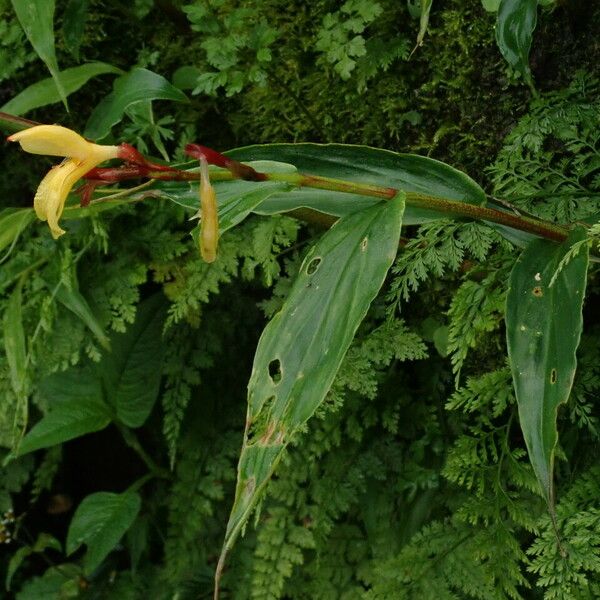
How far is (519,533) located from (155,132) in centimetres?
97

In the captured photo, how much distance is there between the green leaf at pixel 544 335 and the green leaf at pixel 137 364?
0.95 m

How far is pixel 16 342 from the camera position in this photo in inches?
59.2

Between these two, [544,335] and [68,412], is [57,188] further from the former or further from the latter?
[68,412]

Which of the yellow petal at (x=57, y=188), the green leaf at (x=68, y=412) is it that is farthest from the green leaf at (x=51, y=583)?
the yellow petal at (x=57, y=188)

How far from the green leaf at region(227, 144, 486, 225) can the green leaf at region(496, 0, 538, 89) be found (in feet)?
0.85

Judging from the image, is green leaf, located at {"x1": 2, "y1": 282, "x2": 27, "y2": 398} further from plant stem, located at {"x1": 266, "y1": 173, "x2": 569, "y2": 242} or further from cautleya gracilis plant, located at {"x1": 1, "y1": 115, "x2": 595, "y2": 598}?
plant stem, located at {"x1": 266, "y1": 173, "x2": 569, "y2": 242}

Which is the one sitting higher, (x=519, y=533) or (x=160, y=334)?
(x=160, y=334)

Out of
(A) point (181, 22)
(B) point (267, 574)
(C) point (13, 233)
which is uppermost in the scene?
(A) point (181, 22)

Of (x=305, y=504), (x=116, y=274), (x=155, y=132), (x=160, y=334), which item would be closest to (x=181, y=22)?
(x=155, y=132)

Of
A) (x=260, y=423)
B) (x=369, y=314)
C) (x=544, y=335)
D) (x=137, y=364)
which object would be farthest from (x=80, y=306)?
(x=544, y=335)

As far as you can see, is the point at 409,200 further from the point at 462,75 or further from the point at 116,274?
the point at 116,274

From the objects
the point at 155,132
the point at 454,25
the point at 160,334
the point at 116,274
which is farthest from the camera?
the point at 160,334

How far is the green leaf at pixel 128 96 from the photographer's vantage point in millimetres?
1454

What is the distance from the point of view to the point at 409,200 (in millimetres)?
→ 1035
